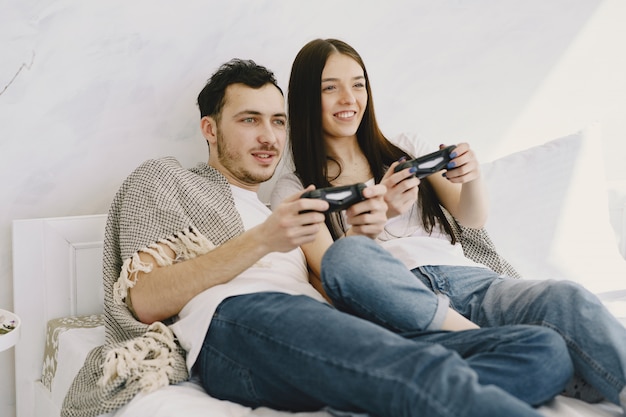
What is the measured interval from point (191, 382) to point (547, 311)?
0.66 meters

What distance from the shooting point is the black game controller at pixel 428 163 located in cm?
140

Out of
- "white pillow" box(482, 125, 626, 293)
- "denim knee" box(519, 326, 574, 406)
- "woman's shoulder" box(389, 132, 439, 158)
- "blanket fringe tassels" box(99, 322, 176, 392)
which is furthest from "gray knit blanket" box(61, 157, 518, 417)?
"white pillow" box(482, 125, 626, 293)

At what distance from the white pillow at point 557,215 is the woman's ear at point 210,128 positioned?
797 millimetres

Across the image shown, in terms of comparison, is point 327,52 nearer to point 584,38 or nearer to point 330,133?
point 330,133

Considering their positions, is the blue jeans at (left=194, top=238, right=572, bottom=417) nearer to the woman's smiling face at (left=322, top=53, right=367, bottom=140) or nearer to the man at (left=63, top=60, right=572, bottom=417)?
the man at (left=63, top=60, right=572, bottom=417)

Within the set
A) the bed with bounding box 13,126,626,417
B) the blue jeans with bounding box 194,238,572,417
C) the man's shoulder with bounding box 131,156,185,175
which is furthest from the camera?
the man's shoulder with bounding box 131,156,185,175

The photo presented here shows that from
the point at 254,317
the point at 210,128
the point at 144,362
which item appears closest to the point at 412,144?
the point at 210,128

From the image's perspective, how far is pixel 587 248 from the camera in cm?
193

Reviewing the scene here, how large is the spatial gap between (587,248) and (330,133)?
781 millimetres

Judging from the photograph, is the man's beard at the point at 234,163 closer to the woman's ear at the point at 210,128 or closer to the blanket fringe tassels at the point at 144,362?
the woman's ear at the point at 210,128

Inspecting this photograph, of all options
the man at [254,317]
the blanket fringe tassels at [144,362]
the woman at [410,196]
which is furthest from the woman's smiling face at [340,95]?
the blanket fringe tassels at [144,362]

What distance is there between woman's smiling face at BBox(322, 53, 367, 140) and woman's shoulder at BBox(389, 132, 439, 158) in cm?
15

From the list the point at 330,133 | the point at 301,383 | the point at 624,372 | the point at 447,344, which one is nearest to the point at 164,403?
the point at 301,383

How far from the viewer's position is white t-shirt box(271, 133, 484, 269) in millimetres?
1530
